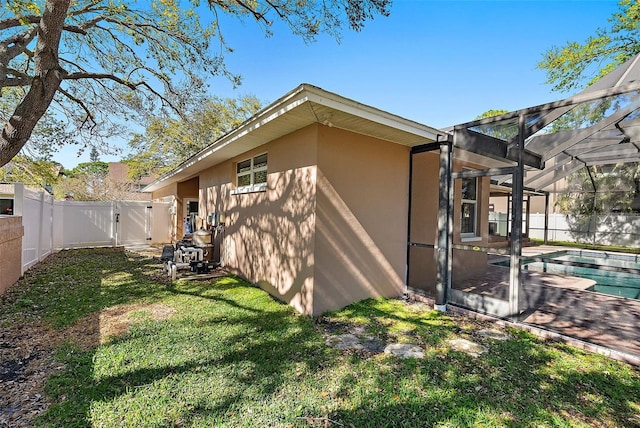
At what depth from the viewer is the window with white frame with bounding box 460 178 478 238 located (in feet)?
24.8

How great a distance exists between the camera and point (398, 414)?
97.0 inches

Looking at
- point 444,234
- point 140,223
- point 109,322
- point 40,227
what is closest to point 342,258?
point 444,234

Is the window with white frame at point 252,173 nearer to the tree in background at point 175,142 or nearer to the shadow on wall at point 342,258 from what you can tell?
the shadow on wall at point 342,258

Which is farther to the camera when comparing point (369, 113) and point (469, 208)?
point (469, 208)

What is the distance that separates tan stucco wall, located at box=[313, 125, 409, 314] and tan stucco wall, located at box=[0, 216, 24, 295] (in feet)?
19.0

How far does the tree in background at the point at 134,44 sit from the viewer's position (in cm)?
612

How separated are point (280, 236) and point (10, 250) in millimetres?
5484

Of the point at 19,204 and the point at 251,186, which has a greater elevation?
the point at 251,186

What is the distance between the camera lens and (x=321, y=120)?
4500 mm

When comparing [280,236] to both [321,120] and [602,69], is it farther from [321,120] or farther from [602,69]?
[602,69]

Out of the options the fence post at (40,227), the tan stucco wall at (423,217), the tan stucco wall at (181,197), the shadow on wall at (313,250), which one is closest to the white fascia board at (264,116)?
the shadow on wall at (313,250)

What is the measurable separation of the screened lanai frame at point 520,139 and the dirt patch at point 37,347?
4.97 metres

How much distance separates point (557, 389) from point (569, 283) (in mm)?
5593

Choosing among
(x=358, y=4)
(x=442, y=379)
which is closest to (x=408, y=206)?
(x=442, y=379)
